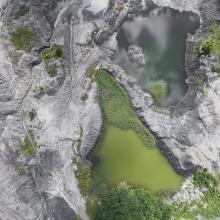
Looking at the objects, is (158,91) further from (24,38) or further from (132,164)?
(24,38)

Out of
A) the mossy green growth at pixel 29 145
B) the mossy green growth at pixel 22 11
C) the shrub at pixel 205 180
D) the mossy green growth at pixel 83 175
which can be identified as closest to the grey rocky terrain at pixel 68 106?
the mossy green growth at pixel 29 145

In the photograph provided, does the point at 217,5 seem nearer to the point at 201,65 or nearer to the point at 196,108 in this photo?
the point at 201,65

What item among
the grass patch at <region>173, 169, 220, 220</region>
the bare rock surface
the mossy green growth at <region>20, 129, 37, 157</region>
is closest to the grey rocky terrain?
the mossy green growth at <region>20, 129, 37, 157</region>

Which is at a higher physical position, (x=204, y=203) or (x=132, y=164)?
(x=132, y=164)

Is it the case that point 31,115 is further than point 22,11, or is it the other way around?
point 22,11

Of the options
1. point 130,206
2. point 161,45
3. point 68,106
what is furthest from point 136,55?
point 130,206

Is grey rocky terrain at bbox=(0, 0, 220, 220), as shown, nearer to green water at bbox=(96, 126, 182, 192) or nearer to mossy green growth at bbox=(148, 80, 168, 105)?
mossy green growth at bbox=(148, 80, 168, 105)

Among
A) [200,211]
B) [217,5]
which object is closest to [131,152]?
[200,211]
